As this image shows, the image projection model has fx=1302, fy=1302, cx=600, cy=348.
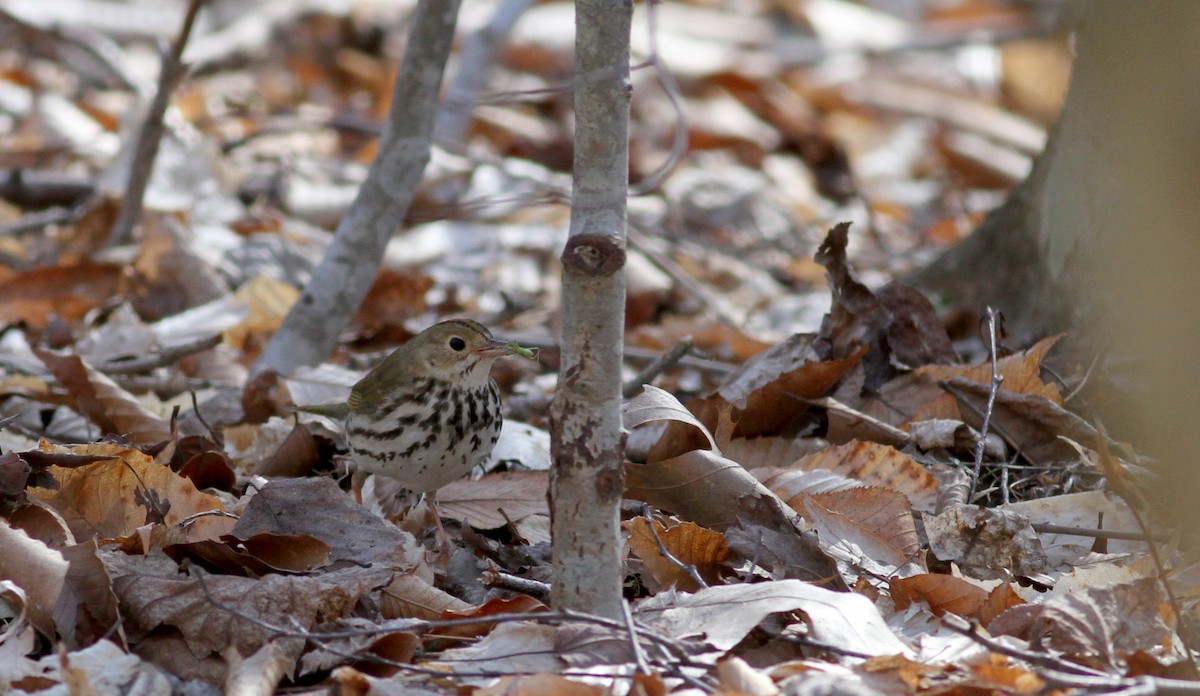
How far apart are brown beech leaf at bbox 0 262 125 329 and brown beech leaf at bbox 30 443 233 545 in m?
2.55

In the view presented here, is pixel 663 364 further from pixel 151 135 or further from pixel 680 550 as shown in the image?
pixel 151 135

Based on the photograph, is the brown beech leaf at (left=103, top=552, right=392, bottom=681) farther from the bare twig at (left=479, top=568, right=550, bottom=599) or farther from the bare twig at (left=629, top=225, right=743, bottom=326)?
the bare twig at (left=629, top=225, right=743, bottom=326)

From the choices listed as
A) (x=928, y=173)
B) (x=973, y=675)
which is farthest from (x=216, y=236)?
(x=928, y=173)

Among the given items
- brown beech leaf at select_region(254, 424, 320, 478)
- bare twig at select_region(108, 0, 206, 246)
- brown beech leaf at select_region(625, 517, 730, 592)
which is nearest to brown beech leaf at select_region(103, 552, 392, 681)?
brown beech leaf at select_region(625, 517, 730, 592)

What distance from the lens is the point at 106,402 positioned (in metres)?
4.32

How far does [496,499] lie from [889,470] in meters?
1.21

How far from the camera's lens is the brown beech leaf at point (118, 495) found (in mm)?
3350

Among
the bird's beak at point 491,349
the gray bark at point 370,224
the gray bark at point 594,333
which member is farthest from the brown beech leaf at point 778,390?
the gray bark at point 594,333

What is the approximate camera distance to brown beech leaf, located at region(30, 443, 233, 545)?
3350mm

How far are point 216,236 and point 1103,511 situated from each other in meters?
4.67

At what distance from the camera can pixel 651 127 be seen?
10.0 meters

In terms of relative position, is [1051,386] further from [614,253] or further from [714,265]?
[714,265]

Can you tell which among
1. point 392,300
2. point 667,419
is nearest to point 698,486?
point 667,419

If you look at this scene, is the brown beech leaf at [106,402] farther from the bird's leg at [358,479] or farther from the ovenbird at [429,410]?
the bird's leg at [358,479]
